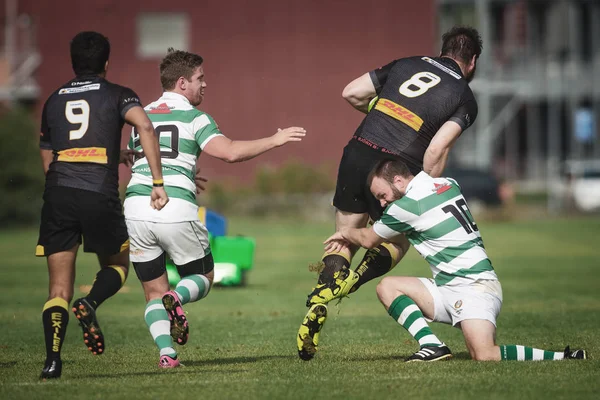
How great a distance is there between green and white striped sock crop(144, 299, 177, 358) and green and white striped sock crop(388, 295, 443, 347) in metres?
1.70

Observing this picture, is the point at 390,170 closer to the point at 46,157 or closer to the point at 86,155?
the point at 86,155

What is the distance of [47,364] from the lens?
22.6 feet

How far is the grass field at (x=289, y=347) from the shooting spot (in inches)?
254

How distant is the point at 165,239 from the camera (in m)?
7.46

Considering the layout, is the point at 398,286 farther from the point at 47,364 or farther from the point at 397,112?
the point at 47,364

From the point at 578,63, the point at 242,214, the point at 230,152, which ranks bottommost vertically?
the point at 242,214

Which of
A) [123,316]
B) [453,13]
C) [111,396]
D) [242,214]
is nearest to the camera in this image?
[111,396]

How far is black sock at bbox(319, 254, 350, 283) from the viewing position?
7.78m

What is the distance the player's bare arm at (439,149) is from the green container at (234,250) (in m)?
6.66

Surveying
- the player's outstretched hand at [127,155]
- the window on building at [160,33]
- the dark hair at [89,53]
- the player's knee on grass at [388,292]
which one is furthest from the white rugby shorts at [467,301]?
the window on building at [160,33]

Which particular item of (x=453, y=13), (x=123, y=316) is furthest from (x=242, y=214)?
(x=123, y=316)

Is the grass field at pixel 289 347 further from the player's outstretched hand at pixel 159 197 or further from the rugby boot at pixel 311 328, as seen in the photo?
the player's outstretched hand at pixel 159 197

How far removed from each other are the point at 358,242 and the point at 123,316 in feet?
17.2

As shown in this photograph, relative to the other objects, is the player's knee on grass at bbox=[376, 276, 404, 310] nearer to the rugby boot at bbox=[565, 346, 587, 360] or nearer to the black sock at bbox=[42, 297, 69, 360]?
the rugby boot at bbox=[565, 346, 587, 360]
